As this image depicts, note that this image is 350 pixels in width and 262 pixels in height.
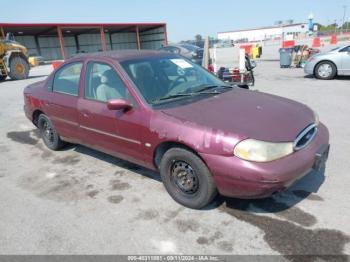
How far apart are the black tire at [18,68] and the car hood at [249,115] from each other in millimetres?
16805

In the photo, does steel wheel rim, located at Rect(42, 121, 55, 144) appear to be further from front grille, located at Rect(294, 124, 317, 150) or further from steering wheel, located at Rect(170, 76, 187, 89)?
front grille, located at Rect(294, 124, 317, 150)

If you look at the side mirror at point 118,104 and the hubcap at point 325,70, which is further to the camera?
the hubcap at point 325,70

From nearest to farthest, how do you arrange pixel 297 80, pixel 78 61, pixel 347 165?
pixel 347 165, pixel 78 61, pixel 297 80

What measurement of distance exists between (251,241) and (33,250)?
192 centimetres

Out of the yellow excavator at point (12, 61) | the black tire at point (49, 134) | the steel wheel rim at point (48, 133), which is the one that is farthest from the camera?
the yellow excavator at point (12, 61)

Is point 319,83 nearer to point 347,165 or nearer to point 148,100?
point 347,165

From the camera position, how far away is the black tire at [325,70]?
35.6 feet

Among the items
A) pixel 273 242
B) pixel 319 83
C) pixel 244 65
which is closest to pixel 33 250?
pixel 273 242

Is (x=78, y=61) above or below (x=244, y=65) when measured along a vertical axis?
above

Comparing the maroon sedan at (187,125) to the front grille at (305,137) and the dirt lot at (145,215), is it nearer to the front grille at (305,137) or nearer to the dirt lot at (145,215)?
the front grille at (305,137)

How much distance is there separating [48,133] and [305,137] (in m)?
4.06

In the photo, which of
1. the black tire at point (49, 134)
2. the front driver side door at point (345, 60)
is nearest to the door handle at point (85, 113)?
the black tire at point (49, 134)

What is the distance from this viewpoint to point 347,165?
3979 millimetres

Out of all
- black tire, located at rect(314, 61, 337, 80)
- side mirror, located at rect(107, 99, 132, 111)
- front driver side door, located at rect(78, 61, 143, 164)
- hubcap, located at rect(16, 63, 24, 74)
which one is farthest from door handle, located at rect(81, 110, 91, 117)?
hubcap, located at rect(16, 63, 24, 74)
